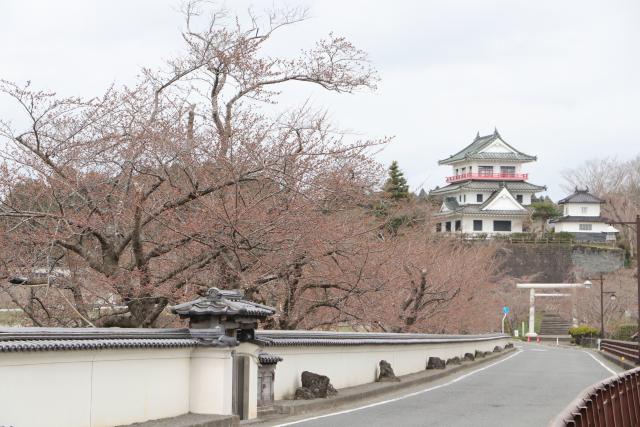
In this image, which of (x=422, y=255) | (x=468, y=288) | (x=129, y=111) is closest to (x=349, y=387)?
(x=129, y=111)

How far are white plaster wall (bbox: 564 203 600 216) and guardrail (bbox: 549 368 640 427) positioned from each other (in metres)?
101

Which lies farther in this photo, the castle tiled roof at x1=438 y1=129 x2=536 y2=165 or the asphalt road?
the castle tiled roof at x1=438 y1=129 x2=536 y2=165

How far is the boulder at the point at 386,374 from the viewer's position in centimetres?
2041

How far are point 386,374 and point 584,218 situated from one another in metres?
93.9

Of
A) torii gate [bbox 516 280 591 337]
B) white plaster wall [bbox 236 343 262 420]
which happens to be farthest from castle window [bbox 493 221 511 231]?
white plaster wall [bbox 236 343 262 420]

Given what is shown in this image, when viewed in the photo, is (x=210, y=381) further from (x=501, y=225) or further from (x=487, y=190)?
(x=487, y=190)

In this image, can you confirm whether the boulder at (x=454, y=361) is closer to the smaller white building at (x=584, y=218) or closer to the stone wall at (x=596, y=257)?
the stone wall at (x=596, y=257)

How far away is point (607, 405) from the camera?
28.0 ft

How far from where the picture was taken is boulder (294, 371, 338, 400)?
49.6 ft

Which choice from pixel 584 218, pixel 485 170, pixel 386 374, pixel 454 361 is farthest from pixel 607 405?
pixel 584 218

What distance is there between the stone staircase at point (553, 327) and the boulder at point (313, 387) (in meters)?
72.7

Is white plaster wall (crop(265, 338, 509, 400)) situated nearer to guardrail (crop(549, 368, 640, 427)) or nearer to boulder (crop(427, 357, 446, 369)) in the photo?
boulder (crop(427, 357, 446, 369))

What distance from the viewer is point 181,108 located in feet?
56.5

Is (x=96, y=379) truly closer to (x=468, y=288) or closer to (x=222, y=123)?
(x=222, y=123)
